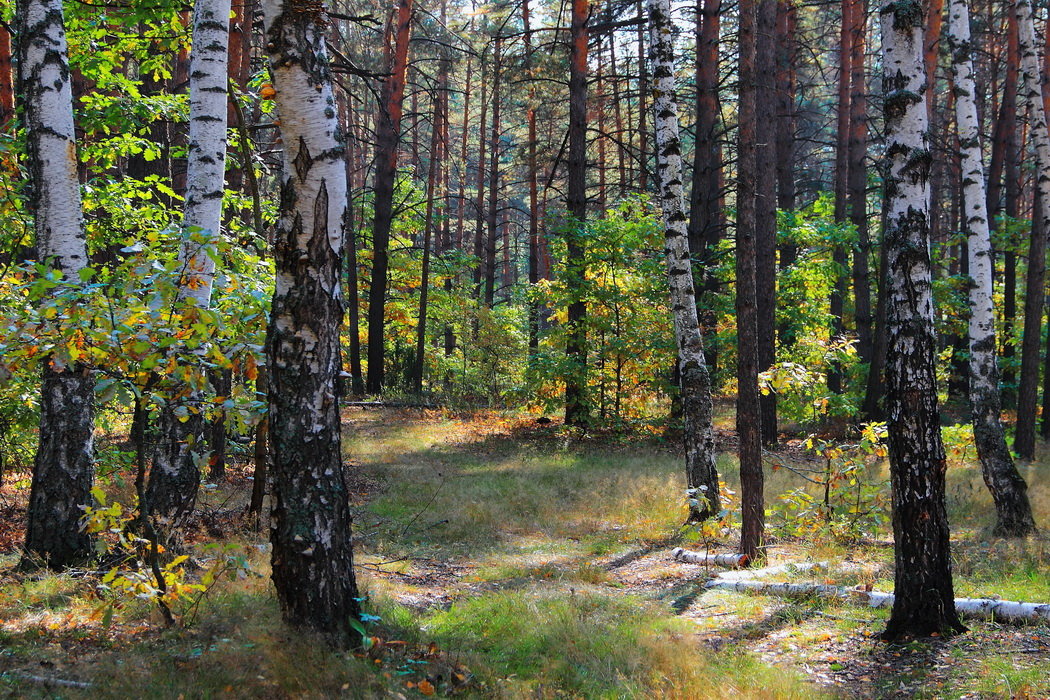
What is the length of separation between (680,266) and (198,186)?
536 centimetres

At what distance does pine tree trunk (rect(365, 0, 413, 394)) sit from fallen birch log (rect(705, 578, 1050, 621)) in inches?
622

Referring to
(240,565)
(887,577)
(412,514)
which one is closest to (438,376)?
(412,514)

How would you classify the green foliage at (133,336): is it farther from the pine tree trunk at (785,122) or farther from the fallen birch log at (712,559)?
the pine tree trunk at (785,122)

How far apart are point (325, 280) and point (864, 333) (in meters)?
18.1

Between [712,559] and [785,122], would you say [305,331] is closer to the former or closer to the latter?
[712,559]

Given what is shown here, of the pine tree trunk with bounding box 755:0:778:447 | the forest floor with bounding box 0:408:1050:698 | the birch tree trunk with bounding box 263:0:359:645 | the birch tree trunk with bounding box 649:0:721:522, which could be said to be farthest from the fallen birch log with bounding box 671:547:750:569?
the pine tree trunk with bounding box 755:0:778:447

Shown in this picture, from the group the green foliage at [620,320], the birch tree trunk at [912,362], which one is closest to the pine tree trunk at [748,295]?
the birch tree trunk at [912,362]

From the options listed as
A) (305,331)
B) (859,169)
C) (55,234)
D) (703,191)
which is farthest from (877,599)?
(859,169)

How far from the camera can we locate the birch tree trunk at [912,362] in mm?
4910

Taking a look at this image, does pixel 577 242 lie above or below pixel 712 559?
above

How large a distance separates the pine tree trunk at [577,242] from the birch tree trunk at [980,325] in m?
7.58

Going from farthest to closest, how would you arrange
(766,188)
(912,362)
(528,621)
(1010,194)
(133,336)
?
(1010,194), (766,188), (528,621), (912,362), (133,336)

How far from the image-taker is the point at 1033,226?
39.3ft

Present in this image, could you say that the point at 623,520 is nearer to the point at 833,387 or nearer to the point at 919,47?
the point at 919,47
